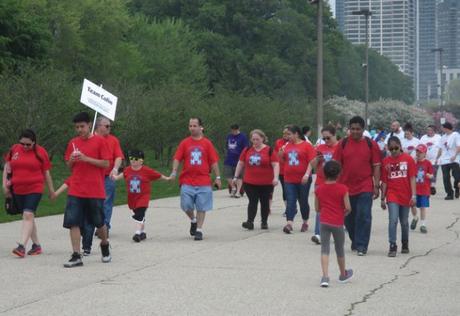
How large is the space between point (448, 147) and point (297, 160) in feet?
29.4

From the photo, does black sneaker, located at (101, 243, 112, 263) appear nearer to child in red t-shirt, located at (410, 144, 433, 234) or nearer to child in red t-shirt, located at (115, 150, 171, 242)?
child in red t-shirt, located at (115, 150, 171, 242)

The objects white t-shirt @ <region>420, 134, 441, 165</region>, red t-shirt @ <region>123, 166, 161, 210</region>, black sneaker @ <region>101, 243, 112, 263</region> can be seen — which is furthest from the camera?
white t-shirt @ <region>420, 134, 441, 165</region>

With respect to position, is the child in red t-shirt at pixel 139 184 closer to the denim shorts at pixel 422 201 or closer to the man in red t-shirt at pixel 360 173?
the man in red t-shirt at pixel 360 173

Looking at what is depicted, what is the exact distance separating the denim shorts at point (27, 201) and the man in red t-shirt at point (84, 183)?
96cm

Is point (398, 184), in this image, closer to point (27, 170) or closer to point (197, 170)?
point (197, 170)

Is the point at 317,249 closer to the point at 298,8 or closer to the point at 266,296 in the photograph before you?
the point at 266,296

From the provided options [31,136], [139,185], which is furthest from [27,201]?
[139,185]

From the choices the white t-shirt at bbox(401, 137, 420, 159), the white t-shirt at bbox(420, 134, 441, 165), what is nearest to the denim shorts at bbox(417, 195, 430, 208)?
the white t-shirt at bbox(401, 137, 420, 159)

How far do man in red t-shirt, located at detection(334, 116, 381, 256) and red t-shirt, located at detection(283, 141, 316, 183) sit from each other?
239 centimetres

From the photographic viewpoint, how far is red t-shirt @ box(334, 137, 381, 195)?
12695 millimetres

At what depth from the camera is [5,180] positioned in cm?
1256

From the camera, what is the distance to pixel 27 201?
40.5 feet

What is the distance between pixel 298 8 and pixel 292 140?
218 ft

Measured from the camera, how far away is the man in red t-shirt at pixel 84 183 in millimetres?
11430
